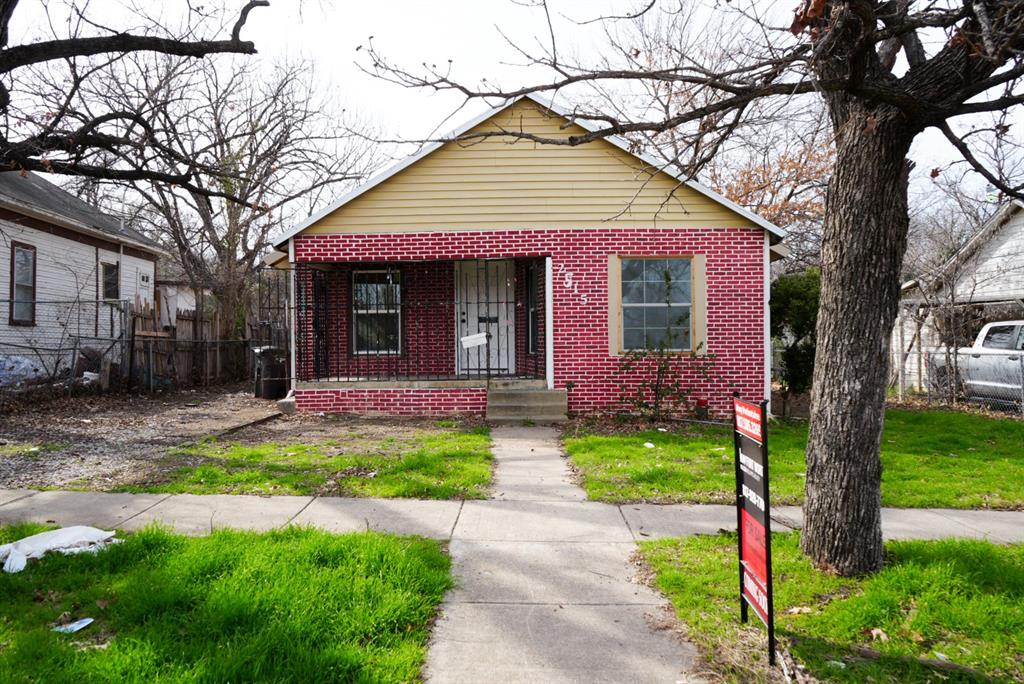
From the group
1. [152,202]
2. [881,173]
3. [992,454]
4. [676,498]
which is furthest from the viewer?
[152,202]

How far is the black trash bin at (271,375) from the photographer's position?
1585cm

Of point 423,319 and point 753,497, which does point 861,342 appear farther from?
point 423,319

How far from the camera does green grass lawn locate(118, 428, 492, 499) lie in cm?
661

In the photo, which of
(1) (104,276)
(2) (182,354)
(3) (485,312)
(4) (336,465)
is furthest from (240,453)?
(1) (104,276)

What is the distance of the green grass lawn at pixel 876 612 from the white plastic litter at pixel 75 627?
3.26 metres

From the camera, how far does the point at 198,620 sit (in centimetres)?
351

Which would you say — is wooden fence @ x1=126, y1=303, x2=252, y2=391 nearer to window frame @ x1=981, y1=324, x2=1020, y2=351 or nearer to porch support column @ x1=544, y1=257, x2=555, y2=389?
porch support column @ x1=544, y1=257, x2=555, y2=389

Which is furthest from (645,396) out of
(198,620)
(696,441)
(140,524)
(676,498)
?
(198,620)

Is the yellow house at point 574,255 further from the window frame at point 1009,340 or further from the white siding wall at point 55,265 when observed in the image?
the white siding wall at point 55,265

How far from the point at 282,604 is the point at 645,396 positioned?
8.93 metres

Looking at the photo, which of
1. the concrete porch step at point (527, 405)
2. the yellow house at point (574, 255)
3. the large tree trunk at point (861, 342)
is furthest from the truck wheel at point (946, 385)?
the large tree trunk at point (861, 342)

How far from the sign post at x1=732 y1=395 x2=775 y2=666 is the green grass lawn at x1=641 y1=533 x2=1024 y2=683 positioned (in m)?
0.21

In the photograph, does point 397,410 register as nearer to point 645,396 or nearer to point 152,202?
point 645,396

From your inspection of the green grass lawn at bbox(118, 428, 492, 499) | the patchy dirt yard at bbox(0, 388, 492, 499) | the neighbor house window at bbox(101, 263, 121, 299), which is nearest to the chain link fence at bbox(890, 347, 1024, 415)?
the patchy dirt yard at bbox(0, 388, 492, 499)
